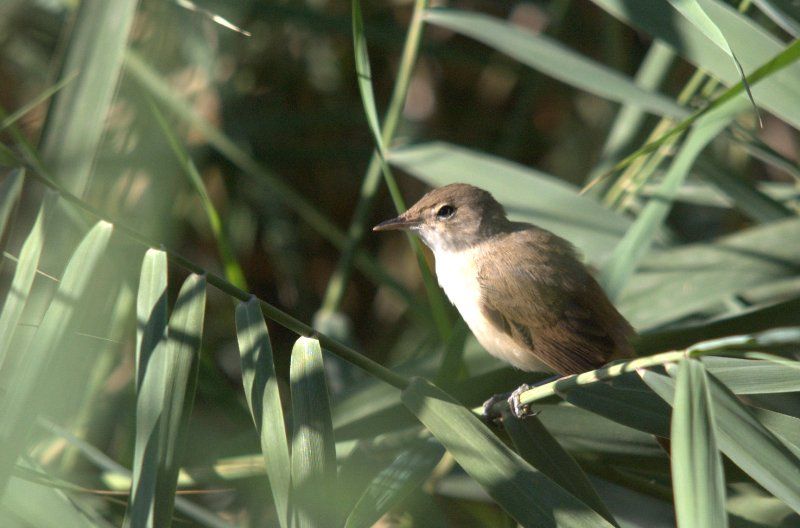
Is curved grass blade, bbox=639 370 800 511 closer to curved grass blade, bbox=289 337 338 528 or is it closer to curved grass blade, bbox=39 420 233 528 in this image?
curved grass blade, bbox=289 337 338 528

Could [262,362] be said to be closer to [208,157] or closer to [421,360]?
[421,360]

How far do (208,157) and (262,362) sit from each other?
2.46 metres

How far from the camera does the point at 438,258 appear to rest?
2.89m

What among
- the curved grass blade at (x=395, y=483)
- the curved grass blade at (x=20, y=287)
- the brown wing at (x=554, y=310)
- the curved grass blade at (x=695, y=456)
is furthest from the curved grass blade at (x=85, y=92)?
the curved grass blade at (x=695, y=456)

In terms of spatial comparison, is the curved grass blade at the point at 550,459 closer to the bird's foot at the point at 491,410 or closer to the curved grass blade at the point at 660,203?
the bird's foot at the point at 491,410

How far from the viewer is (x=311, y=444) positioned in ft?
5.17

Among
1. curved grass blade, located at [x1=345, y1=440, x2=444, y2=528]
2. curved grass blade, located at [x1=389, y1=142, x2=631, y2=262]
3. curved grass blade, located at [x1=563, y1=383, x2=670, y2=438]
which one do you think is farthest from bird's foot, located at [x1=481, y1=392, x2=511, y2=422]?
curved grass blade, located at [x1=389, y1=142, x2=631, y2=262]

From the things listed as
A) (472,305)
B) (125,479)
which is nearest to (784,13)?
(472,305)

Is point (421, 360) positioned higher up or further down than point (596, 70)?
further down

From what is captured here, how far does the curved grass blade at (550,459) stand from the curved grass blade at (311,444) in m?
0.50

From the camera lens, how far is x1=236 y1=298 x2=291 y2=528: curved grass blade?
1560 millimetres

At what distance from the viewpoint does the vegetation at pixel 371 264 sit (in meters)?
1.56

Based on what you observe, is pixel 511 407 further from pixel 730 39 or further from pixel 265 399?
pixel 730 39

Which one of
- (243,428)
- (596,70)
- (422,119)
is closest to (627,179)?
(596,70)
